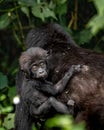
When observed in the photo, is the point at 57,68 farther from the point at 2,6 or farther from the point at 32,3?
the point at 2,6

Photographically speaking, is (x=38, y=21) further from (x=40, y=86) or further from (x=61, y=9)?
Result: (x=40, y=86)

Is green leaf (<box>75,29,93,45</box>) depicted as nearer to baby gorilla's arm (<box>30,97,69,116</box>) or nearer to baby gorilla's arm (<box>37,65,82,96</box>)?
baby gorilla's arm (<box>37,65,82,96</box>)

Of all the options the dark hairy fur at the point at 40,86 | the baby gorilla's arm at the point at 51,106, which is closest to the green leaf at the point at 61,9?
the dark hairy fur at the point at 40,86

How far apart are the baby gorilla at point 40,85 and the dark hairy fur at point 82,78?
8 centimetres

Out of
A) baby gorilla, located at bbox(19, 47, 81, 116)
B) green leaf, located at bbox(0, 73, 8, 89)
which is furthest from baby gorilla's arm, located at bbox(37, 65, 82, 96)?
green leaf, located at bbox(0, 73, 8, 89)

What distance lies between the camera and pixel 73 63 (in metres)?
4.34

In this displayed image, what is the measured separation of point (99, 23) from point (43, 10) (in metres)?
2.67

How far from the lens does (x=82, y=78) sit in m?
4.24

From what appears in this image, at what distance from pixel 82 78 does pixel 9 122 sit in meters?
1.34

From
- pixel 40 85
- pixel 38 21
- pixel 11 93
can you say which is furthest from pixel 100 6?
Result: pixel 38 21

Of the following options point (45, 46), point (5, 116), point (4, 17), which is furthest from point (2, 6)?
point (45, 46)

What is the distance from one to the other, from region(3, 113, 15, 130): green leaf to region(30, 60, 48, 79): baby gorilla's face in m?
1.12

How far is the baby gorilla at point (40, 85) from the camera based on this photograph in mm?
4145

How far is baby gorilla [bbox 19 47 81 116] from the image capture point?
414 cm
